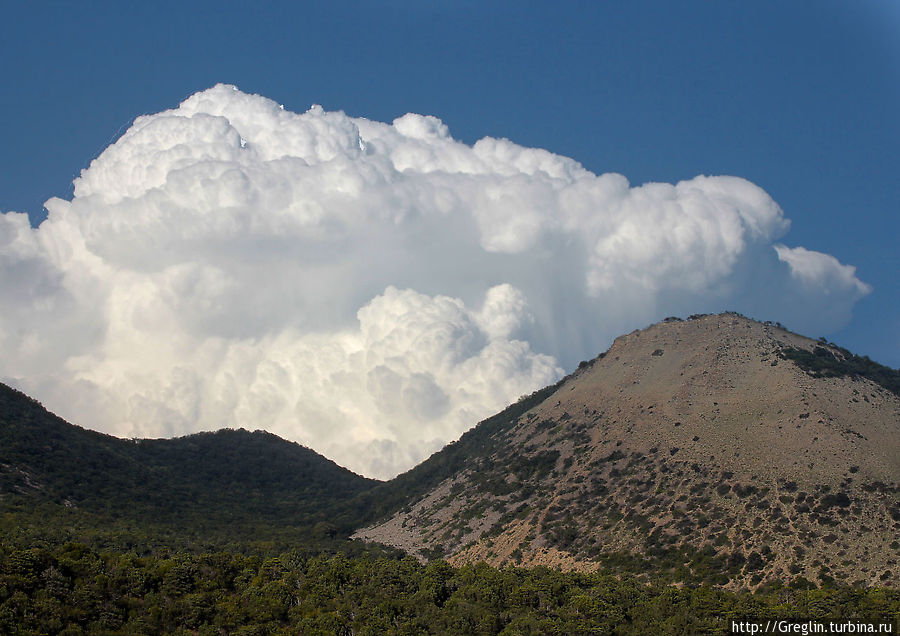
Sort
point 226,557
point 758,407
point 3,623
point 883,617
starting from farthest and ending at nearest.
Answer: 1. point 758,407
2. point 226,557
3. point 883,617
4. point 3,623

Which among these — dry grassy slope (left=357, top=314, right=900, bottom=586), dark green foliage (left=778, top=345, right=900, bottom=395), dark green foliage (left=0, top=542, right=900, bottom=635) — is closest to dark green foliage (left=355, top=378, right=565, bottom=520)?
dry grassy slope (left=357, top=314, right=900, bottom=586)

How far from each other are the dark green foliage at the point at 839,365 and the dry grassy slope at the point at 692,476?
2.95 m

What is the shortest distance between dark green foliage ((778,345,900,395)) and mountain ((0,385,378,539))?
86.4 meters

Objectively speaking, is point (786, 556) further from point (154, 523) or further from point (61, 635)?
point (154, 523)

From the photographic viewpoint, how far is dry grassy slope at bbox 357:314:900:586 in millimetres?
95875

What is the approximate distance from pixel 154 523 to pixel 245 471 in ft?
223

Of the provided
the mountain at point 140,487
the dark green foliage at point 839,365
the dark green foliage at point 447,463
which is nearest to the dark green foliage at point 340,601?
the mountain at point 140,487

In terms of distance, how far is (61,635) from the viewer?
55.3 meters

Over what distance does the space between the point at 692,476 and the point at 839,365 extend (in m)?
40.9

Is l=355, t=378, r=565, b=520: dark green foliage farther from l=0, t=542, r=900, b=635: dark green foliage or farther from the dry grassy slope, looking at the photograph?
l=0, t=542, r=900, b=635: dark green foliage

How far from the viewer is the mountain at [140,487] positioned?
407 feet

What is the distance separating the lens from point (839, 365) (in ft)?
457

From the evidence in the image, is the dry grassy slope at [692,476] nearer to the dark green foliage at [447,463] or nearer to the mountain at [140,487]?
the dark green foliage at [447,463]

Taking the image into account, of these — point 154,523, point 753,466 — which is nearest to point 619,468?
point 753,466
